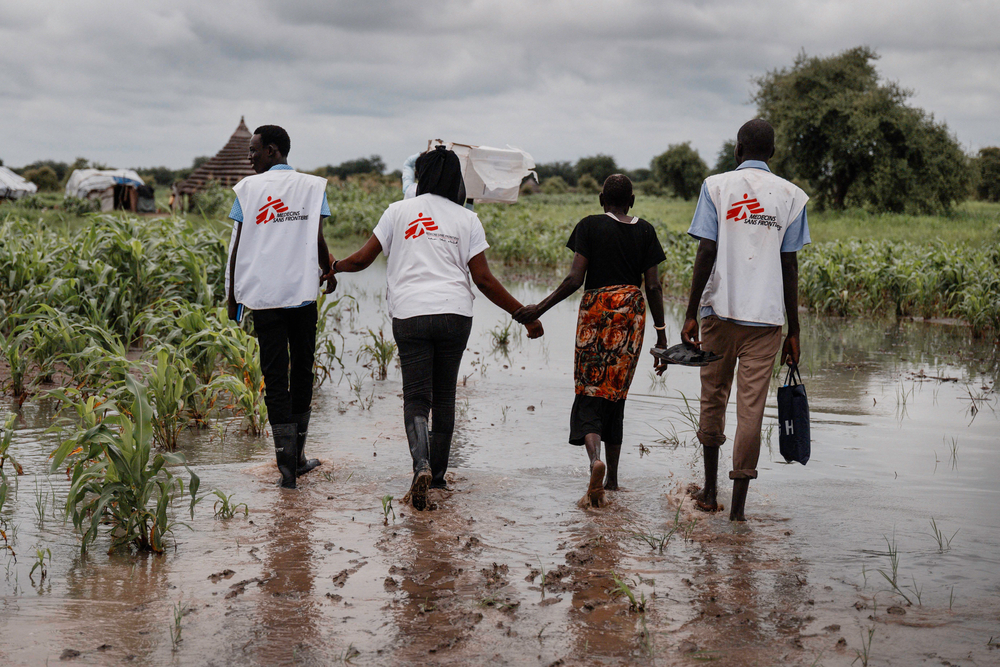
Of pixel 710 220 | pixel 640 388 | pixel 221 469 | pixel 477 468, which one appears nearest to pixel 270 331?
pixel 221 469

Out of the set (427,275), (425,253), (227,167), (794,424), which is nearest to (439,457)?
(427,275)

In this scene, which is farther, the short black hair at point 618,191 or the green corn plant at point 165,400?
the green corn plant at point 165,400

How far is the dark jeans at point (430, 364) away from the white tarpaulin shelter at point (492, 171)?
2.09 metres

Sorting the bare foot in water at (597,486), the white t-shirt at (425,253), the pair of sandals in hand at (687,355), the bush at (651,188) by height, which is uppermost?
the bush at (651,188)

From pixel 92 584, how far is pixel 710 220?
10.5 ft

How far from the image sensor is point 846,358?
9539mm

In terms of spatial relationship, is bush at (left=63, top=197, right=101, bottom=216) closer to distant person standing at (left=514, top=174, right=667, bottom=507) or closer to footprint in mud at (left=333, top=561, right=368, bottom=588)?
distant person standing at (left=514, top=174, right=667, bottom=507)

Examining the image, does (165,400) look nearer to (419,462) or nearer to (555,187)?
(419,462)

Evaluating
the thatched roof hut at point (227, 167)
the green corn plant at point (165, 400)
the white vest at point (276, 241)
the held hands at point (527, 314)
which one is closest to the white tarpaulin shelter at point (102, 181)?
the thatched roof hut at point (227, 167)

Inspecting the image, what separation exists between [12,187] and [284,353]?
41.6 metres

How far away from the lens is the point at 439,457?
15.8 feet

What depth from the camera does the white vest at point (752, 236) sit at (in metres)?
4.27

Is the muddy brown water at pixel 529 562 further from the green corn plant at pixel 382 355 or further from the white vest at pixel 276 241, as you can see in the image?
the green corn plant at pixel 382 355

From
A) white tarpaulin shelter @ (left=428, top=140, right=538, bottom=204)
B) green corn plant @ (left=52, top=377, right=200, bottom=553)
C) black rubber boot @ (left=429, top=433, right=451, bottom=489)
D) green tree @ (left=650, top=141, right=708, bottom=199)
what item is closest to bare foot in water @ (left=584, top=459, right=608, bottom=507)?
black rubber boot @ (left=429, top=433, right=451, bottom=489)
